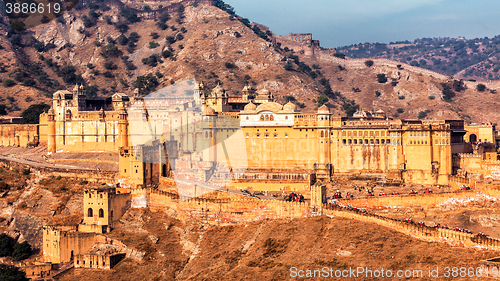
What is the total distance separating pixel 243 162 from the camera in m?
62.8

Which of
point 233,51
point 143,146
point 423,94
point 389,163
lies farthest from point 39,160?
point 423,94

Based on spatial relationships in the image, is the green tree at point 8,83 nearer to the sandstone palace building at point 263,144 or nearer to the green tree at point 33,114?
the green tree at point 33,114

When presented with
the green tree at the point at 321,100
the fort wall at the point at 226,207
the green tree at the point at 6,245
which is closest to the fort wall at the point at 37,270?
the green tree at the point at 6,245

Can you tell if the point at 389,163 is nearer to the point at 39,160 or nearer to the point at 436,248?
the point at 436,248


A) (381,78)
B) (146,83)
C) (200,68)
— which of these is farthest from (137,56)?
(381,78)

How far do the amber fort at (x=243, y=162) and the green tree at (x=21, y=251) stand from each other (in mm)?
4232

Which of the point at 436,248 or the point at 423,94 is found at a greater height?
the point at 423,94

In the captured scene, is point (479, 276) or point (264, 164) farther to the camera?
point (264, 164)

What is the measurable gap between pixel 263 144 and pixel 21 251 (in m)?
25.5

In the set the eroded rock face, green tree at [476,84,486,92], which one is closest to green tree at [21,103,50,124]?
the eroded rock face

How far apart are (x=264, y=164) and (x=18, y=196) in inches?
1031

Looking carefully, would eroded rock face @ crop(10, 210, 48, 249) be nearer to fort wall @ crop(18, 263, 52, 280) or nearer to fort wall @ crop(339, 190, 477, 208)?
fort wall @ crop(18, 263, 52, 280)

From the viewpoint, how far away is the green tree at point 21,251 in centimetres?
5492

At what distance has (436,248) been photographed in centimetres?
3797
